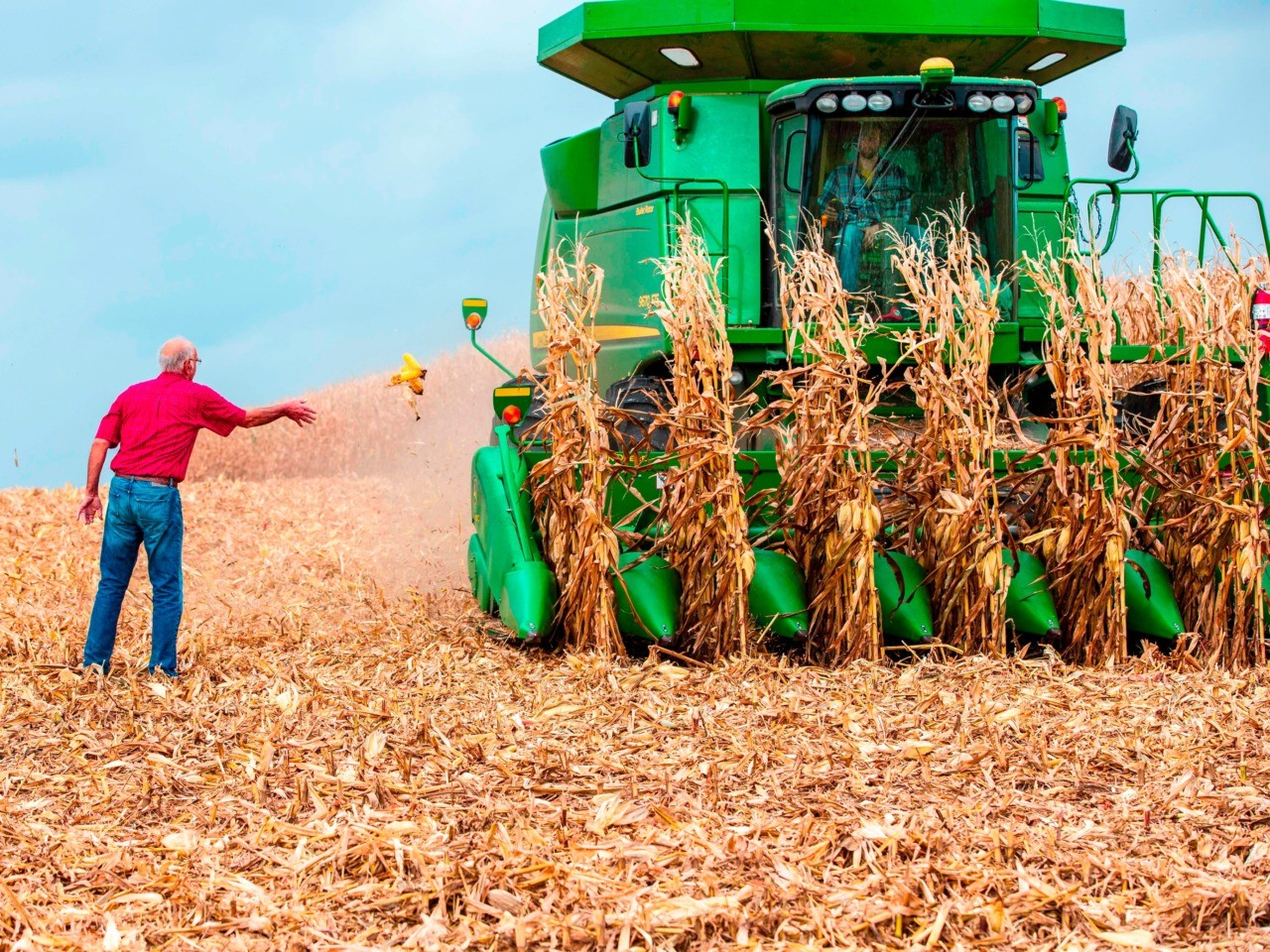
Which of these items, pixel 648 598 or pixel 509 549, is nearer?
pixel 648 598

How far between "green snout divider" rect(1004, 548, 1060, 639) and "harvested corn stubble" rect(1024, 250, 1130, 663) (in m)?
0.07

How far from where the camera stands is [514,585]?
662 centimetres

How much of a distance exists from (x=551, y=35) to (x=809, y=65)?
1.67m

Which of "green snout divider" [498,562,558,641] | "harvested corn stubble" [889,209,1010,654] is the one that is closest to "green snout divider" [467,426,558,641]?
"green snout divider" [498,562,558,641]

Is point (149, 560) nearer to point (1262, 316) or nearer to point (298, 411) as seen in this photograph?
point (298, 411)

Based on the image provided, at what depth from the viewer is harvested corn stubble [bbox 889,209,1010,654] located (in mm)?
6340

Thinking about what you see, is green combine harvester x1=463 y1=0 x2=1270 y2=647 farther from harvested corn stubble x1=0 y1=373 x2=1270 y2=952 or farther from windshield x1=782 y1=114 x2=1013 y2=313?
harvested corn stubble x1=0 y1=373 x2=1270 y2=952

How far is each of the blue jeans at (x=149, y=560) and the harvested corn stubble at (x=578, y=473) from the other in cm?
163

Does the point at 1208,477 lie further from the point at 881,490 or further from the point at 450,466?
the point at 450,466

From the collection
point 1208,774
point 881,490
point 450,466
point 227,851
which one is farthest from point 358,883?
point 450,466

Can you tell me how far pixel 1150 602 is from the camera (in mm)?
6609

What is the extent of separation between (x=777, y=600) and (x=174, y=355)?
290 cm

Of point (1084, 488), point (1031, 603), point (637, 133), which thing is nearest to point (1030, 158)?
point (637, 133)

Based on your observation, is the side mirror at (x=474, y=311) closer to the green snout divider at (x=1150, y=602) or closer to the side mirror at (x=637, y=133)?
the side mirror at (x=637, y=133)
